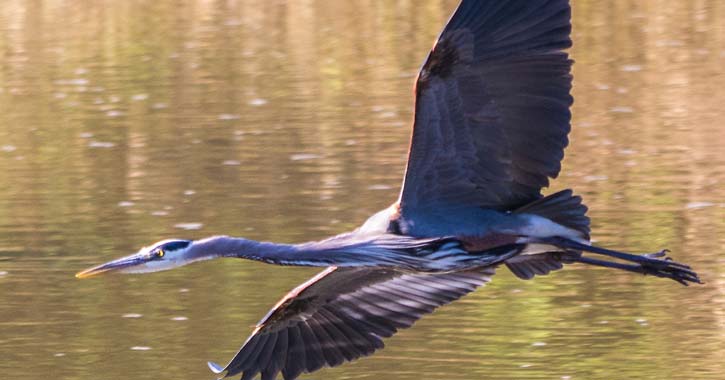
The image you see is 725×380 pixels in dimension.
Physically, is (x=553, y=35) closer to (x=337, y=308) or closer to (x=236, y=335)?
(x=337, y=308)

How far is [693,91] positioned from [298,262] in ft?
29.1

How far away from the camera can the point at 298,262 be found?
634 cm

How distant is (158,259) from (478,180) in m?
1.59

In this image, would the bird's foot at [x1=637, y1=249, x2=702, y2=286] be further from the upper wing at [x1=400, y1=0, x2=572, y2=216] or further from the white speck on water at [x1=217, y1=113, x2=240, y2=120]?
the white speck on water at [x1=217, y1=113, x2=240, y2=120]

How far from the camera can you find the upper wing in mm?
6688

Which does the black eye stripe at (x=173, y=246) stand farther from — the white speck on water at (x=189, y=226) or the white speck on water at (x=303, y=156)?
the white speck on water at (x=303, y=156)

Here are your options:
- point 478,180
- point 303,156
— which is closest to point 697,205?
point 303,156

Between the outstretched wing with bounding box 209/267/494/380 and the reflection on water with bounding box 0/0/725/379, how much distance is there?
1.72 feet

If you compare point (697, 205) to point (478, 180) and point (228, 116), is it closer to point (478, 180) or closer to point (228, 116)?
point (478, 180)

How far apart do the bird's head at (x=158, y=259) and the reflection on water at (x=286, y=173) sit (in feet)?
5.36

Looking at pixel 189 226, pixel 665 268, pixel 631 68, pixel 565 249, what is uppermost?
pixel 565 249

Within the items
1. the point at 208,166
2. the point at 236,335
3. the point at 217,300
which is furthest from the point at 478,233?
the point at 208,166

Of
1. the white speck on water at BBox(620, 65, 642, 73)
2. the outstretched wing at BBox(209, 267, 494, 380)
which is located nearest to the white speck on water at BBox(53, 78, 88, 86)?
the white speck on water at BBox(620, 65, 642, 73)

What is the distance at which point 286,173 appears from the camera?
1206 cm
